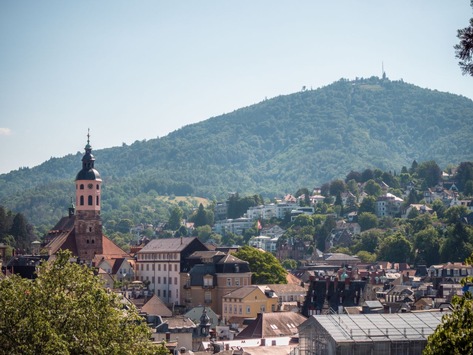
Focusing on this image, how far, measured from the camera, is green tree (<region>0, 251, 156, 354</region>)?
46.4 metres

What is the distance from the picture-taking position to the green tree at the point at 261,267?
12575cm

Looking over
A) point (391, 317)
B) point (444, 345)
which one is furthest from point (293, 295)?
point (444, 345)

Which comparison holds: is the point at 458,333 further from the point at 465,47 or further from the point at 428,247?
the point at 428,247

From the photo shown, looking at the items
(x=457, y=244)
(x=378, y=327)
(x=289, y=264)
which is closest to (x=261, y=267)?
(x=457, y=244)

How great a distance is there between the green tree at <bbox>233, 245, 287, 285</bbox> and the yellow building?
14.6 m

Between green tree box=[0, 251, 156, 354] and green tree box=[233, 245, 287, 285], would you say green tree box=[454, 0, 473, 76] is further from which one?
green tree box=[233, 245, 287, 285]

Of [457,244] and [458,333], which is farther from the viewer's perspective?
[457,244]

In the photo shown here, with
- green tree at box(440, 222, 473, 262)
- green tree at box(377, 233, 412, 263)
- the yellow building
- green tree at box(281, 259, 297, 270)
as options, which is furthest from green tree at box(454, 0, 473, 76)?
green tree at box(281, 259, 297, 270)

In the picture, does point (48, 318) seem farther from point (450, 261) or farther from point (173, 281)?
point (450, 261)

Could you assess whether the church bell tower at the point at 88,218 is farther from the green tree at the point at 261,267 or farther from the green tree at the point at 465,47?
the green tree at the point at 465,47

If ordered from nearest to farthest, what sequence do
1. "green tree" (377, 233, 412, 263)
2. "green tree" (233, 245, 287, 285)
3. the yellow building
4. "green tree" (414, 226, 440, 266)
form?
1. the yellow building
2. "green tree" (233, 245, 287, 285)
3. "green tree" (414, 226, 440, 266)
4. "green tree" (377, 233, 412, 263)

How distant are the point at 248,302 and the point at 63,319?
59611mm

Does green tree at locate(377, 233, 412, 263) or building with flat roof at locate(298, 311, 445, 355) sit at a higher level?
green tree at locate(377, 233, 412, 263)

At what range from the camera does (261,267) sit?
418ft
